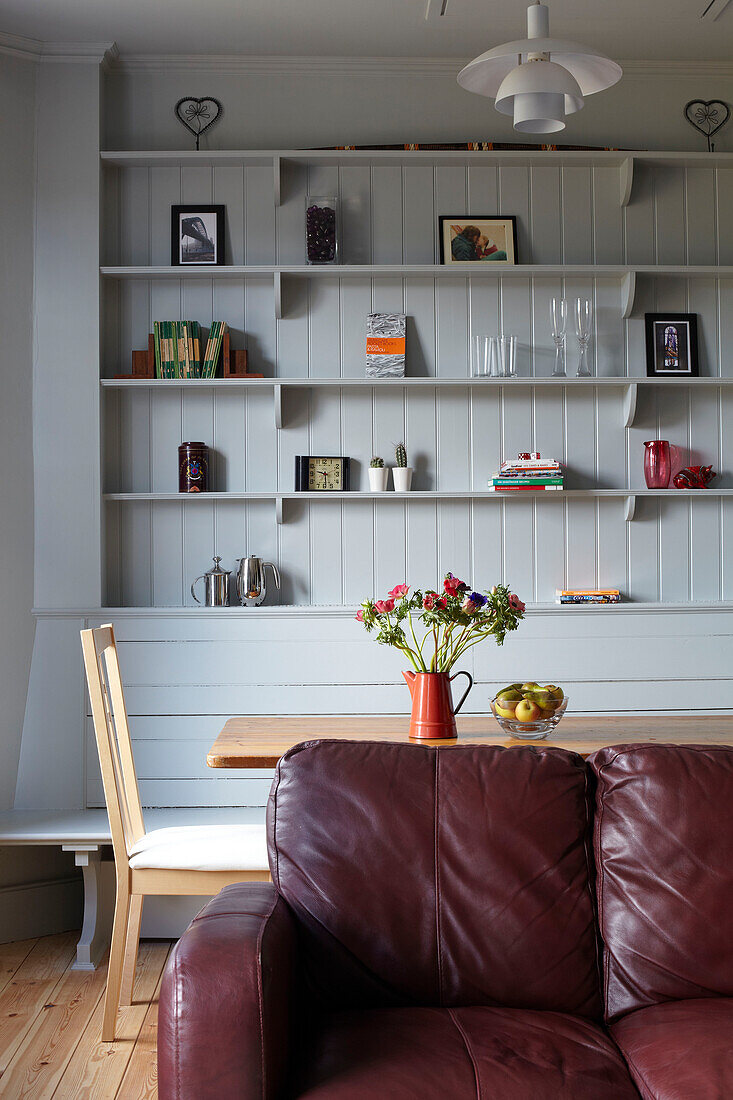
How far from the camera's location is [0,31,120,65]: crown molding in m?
3.38

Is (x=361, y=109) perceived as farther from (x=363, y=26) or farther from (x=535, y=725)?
(x=535, y=725)

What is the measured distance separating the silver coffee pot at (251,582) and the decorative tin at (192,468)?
320 mm

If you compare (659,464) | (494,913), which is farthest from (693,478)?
(494,913)

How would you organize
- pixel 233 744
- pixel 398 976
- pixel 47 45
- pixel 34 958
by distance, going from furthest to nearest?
pixel 47 45 < pixel 34 958 < pixel 233 744 < pixel 398 976

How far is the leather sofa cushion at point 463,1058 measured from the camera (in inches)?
55.9

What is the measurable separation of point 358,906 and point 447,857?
0.19m

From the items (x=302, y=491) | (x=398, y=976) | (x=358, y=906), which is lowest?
(x=398, y=976)

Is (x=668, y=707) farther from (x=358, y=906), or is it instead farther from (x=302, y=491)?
(x=358, y=906)

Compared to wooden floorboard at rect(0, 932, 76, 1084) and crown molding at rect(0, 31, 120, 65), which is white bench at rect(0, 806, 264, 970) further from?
crown molding at rect(0, 31, 120, 65)

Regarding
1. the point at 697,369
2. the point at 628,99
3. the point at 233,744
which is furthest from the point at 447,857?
the point at 628,99

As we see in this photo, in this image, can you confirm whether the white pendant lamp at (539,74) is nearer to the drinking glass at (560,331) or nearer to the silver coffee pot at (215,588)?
the drinking glass at (560,331)

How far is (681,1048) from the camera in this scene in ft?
4.95

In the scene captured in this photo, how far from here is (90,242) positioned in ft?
11.3

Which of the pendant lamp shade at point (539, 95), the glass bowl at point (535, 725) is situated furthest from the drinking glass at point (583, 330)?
the glass bowl at point (535, 725)
